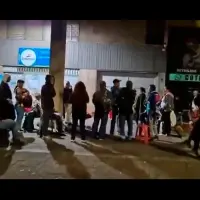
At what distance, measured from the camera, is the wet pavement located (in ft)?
23.9

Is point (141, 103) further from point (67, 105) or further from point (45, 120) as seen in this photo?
point (67, 105)

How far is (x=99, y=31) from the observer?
1777 cm

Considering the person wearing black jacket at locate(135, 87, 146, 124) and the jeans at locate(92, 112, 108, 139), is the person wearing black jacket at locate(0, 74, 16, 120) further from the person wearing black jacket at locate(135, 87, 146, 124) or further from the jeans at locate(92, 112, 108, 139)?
the person wearing black jacket at locate(135, 87, 146, 124)

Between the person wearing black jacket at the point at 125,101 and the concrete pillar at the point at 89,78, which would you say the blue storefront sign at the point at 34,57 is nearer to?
the concrete pillar at the point at 89,78

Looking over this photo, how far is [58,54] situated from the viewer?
12.7 metres

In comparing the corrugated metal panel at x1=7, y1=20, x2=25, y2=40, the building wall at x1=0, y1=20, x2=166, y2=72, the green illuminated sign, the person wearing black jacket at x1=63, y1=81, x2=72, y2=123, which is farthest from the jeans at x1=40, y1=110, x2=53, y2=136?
the green illuminated sign

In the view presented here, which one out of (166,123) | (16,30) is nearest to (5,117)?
(166,123)

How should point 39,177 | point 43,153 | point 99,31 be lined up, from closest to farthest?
1. point 39,177
2. point 43,153
3. point 99,31

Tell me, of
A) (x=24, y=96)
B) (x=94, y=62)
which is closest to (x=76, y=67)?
(x=94, y=62)

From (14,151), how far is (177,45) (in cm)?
1127

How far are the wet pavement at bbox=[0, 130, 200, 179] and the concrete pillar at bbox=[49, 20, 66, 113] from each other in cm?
280

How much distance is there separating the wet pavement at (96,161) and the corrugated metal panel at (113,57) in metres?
8.29

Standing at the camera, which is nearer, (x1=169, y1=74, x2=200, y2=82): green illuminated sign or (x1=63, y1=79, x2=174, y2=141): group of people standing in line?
(x1=63, y1=79, x2=174, y2=141): group of people standing in line
